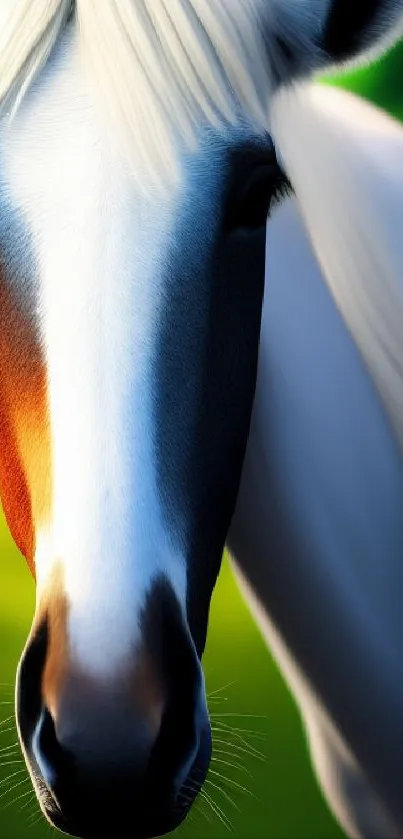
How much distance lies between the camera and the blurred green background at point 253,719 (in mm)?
1393

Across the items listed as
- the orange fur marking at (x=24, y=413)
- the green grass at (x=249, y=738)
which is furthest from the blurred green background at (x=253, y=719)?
the orange fur marking at (x=24, y=413)

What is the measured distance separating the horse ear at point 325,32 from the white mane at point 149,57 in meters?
0.04

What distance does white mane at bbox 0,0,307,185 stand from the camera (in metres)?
0.54

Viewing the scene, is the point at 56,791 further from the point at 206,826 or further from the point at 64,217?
the point at 206,826

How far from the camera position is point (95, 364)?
493 millimetres

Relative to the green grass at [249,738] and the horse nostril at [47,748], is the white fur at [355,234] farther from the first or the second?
the green grass at [249,738]

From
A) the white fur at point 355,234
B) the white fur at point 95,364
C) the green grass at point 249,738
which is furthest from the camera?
the green grass at point 249,738

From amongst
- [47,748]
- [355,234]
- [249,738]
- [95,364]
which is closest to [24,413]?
[95,364]

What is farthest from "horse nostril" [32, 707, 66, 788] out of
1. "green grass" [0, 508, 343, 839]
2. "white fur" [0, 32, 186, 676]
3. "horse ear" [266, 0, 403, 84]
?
"green grass" [0, 508, 343, 839]

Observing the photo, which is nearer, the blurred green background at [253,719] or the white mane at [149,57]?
the white mane at [149,57]

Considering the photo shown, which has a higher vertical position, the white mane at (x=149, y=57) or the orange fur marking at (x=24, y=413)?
the white mane at (x=149, y=57)

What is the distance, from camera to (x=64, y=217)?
51 centimetres

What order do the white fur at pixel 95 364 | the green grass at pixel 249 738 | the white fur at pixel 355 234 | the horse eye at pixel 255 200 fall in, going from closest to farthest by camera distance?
the white fur at pixel 95 364
the horse eye at pixel 255 200
the white fur at pixel 355 234
the green grass at pixel 249 738

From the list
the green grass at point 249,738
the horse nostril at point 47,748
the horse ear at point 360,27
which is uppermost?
the horse ear at point 360,27
